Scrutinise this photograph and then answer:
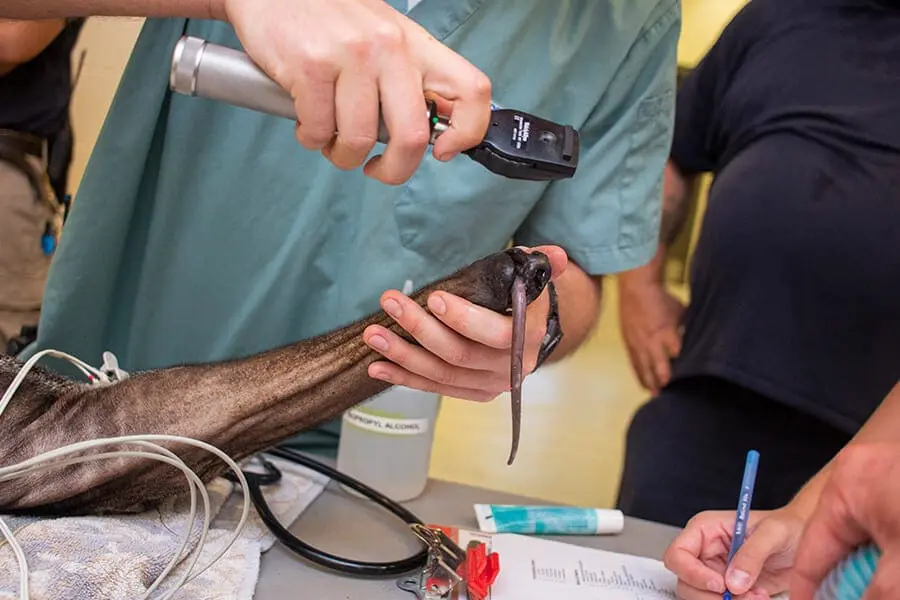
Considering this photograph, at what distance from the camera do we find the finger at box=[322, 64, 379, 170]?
572 mm

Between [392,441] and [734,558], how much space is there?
36 cm

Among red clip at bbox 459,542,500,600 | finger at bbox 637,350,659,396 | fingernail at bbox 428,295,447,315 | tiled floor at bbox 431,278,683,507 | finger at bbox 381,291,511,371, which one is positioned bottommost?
tiled floor at bbox 431,278,683,507

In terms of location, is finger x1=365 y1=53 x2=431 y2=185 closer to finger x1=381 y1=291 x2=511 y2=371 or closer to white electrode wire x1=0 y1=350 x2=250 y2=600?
finger x1=381 y1=291 x2=511 y2=371

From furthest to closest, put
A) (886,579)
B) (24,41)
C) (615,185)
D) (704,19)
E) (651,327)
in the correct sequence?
1. (704,19)
2. (651,327)
3. (24,41)
4. (615,185)
5. (886,579)

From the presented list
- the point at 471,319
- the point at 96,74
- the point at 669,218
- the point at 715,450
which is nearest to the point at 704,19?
the point at 669,218

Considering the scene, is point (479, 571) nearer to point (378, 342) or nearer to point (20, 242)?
point (378, 342)

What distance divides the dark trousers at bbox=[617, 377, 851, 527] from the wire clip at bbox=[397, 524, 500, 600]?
1.81ft

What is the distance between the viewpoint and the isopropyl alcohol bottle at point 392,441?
2.91 ft

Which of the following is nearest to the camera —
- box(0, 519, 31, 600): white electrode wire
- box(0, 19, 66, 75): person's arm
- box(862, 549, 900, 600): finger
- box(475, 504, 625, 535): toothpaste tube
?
box(862, 549, 900, 600): finger

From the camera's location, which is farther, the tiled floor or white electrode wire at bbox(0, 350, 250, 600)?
the tiled floor

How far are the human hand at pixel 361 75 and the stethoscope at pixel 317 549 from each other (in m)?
0.35

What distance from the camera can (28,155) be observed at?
4.30 feet

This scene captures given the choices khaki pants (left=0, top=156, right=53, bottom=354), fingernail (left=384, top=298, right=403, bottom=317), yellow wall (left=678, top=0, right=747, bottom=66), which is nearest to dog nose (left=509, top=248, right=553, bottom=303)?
fingernail (left=384, top=298, right=403, bottom=317)

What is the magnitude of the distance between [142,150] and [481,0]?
41 cm
